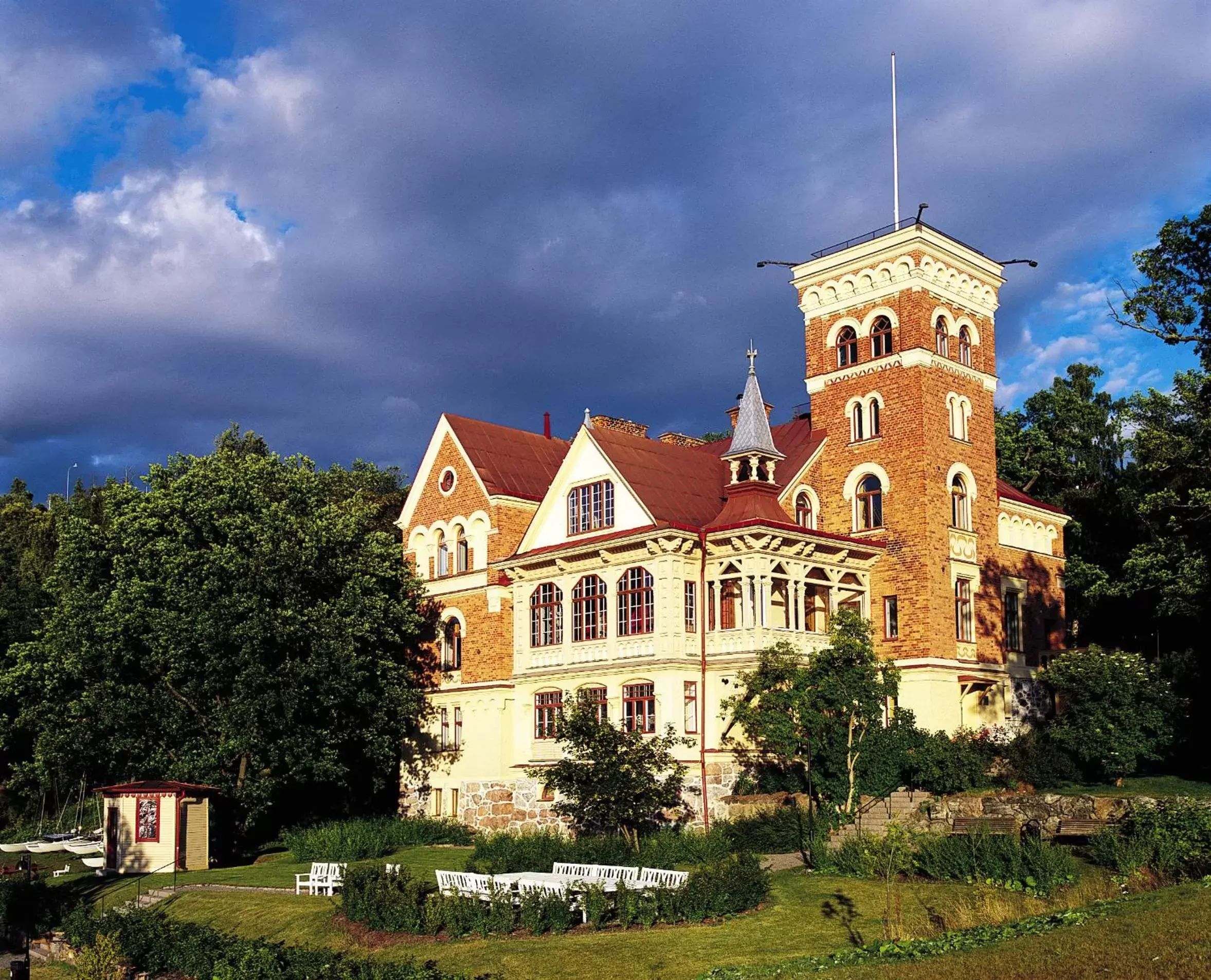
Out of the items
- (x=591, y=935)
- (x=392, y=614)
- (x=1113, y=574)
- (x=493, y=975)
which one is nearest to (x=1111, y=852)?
(x=591, y=935)

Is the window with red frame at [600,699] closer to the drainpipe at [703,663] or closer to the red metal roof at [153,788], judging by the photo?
the drainpipe at [703,663]

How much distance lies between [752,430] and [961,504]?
6838 mm

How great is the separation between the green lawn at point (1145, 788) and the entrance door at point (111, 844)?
22863mm

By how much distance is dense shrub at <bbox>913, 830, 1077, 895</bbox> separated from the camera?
69.5ft

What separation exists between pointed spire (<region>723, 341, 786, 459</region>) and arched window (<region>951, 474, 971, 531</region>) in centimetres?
523

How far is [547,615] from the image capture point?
39.1 m

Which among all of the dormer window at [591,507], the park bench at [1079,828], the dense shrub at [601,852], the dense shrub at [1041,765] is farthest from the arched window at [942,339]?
the dense shrub at [601,852]

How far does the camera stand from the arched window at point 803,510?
3978cm

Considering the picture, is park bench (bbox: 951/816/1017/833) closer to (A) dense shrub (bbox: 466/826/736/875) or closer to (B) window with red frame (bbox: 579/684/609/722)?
(A) dense shrub (bbox: 466/826/736/875)

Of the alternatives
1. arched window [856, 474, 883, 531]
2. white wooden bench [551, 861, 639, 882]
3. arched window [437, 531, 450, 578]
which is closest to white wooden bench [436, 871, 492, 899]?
white wooden bench [551, 861, 639, 882]

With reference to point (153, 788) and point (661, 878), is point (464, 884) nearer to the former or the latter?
point (661, 878)

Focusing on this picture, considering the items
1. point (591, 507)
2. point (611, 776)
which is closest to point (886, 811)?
point (611, 776)

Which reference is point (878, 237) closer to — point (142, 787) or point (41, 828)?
point (142, 787)

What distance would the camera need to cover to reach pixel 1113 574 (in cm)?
4856
